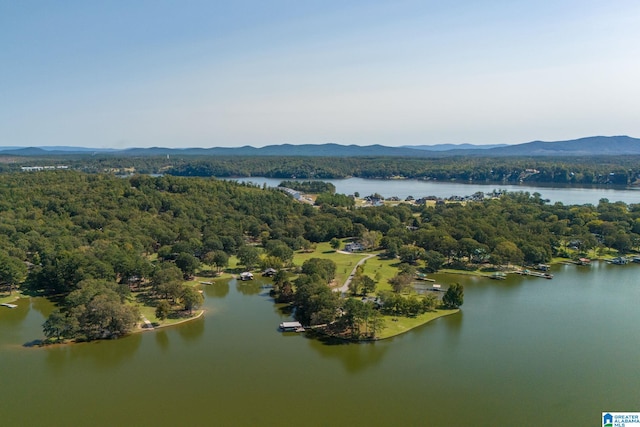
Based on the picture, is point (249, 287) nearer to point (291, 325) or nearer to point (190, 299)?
point (190, 299)

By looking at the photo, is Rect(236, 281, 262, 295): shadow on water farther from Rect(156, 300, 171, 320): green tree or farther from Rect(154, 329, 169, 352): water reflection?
Rect(154, 329, 169, 352): water reflection

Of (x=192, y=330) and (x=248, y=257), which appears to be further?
(x=248, y=257)

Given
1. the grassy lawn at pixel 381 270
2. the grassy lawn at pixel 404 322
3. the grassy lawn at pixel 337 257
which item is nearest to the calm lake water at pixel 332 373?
the grassy lawn at pixel 404 322

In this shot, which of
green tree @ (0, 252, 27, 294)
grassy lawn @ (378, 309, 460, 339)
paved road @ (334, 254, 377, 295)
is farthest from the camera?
paved road @ (334, 254, 377, 295)

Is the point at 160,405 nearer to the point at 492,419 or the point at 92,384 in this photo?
the point at 92,384

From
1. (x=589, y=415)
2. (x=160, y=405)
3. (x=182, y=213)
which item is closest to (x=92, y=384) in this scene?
(x=160, y=405)

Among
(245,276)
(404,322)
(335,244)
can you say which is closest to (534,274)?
(404,322)

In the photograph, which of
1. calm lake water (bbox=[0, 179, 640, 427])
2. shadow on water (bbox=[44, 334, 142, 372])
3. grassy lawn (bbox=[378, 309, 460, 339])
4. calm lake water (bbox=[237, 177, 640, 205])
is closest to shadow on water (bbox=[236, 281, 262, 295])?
calm lake water (bbox=[0, 179, 640, 427])
